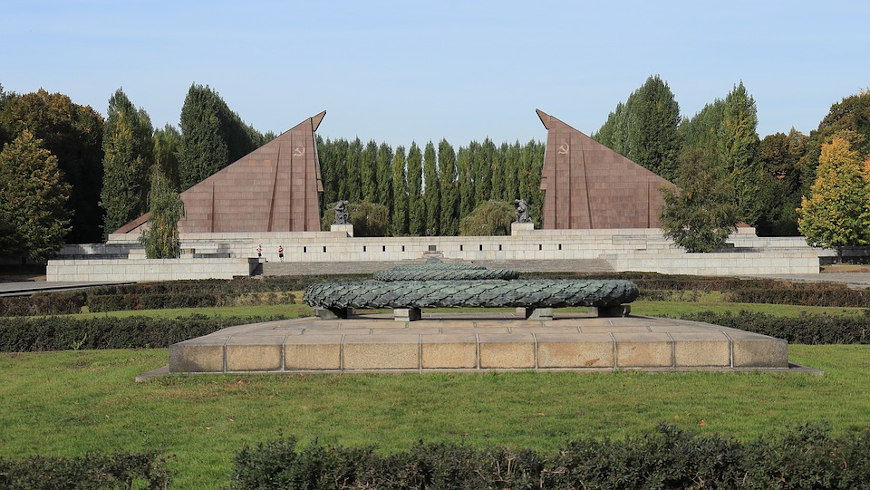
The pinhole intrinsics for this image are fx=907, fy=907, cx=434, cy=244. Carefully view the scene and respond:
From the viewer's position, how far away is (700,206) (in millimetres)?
32500

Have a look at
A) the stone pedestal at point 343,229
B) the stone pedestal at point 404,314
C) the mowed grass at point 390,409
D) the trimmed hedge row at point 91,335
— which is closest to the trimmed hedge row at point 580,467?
the mowed grass at point 390,409

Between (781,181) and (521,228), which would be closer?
(521,228)

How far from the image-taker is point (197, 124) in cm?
5225

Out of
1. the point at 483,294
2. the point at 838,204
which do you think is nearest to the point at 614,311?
the point at 483,294

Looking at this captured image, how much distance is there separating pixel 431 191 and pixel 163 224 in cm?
2836

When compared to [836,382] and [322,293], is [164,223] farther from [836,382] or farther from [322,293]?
[836,382]

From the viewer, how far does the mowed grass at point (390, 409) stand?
20.1 feet

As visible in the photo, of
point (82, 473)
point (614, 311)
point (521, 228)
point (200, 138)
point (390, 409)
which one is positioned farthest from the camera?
point (200, 138)

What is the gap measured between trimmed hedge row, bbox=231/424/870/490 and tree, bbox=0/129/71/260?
109 ft

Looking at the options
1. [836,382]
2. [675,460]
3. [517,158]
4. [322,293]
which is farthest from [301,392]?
[517,158]

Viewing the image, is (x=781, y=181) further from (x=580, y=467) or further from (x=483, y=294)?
(x=580, y=467)

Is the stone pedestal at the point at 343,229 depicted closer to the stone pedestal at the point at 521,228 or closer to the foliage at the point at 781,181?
the stone pedestal at the point at 521,228

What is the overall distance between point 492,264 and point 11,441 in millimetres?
28182

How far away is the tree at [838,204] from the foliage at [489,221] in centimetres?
1717
